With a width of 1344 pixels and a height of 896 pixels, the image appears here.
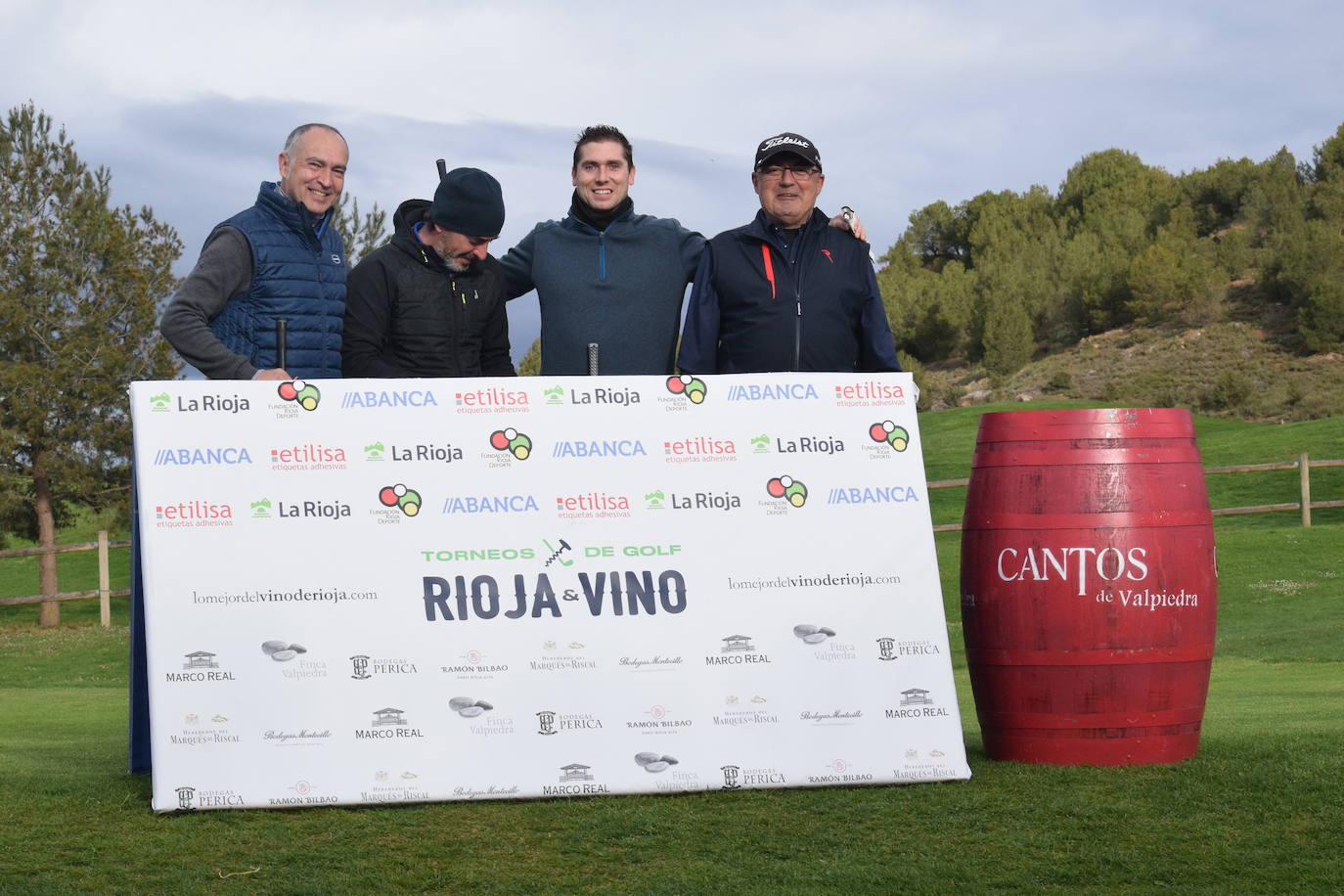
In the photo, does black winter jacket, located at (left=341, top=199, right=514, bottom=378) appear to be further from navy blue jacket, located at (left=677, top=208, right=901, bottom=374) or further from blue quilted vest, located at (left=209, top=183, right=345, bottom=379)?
navy blue jacket, located at (left=677, top=208, right=901, bottom=374)

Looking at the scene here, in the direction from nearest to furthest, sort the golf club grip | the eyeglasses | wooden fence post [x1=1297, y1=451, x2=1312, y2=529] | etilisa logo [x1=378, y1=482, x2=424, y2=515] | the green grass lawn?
the green grass lawn → etilisa logo [x1=378, y1=482, x2=424, y2=515] → the golf club grip → the eyeglasses → wooden fence post [x1=1297, y1=451, x2=1312, y2=529]

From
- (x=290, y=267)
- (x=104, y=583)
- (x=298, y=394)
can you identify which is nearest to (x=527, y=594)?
(x=298, y=394)

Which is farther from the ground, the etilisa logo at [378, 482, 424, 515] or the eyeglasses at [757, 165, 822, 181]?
the eyeglasses at [757, 165, 822, 181]

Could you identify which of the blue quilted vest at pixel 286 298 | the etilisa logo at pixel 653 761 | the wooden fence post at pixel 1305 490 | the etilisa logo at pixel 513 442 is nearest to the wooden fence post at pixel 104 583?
the blue quilted vest at pixel 286 298

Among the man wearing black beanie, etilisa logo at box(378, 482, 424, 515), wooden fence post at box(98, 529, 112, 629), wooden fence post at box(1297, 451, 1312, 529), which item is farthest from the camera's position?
wooden fence post at box(1297, 451, 1312, 529)

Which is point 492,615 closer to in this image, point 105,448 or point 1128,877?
point 1128,877

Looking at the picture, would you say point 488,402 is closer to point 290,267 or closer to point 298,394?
point 298,394

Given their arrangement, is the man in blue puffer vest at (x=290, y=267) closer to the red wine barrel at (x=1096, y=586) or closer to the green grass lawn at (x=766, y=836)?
the green grass lawn at (x=766, y=836)

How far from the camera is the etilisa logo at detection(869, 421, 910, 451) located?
452 centimetres

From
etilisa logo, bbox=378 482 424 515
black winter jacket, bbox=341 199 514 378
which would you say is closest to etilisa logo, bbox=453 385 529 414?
etilisa logo, bbox=378 482 424 515

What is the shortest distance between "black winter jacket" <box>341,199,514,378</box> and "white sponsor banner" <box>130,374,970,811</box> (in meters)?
0.64

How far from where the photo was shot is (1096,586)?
14.8 ft

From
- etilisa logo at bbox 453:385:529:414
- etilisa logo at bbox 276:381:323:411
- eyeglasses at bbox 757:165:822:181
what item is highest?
eyeglasses at bbox 757:165:822:181

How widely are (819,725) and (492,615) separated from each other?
1079 mm
